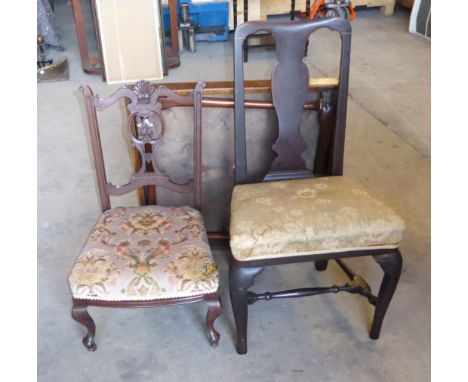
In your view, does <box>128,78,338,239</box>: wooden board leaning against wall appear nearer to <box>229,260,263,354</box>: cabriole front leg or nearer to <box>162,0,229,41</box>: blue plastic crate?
<box>229,260,263,354</box>: cabriole front leg

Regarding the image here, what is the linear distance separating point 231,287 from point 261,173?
0.64m

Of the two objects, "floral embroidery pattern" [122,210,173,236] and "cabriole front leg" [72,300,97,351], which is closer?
"cabriole front leg" [72,300,97,351]

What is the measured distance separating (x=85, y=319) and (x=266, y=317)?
2.20ft

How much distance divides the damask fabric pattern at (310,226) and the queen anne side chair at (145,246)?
0.60 feet

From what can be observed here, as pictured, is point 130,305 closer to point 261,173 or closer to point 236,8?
point 261,173

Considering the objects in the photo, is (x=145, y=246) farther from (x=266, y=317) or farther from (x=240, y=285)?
(x=266, y=317)

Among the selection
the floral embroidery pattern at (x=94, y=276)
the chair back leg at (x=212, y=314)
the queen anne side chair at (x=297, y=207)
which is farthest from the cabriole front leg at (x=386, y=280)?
the floral embroidery pattern at (x=94, y=276)

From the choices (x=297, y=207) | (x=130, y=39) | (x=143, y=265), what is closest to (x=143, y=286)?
(x=143, y=265)

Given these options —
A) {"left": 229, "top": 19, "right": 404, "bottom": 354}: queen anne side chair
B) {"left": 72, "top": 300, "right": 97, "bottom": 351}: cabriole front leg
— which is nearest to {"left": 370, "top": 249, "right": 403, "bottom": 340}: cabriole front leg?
{"left": 229, "top": 19, "right": 404, "bottom": 354}: queen anne side chair

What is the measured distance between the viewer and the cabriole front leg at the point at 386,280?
1.55 m

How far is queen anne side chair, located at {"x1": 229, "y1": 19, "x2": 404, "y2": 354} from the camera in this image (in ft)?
4.81

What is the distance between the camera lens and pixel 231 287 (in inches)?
60.3

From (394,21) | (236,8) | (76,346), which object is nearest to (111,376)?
(76,346)

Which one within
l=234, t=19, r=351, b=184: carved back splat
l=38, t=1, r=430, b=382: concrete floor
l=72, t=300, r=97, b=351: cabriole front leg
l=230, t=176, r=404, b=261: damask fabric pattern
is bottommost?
l=38, t=1, r=430, b=382: concrete floor
